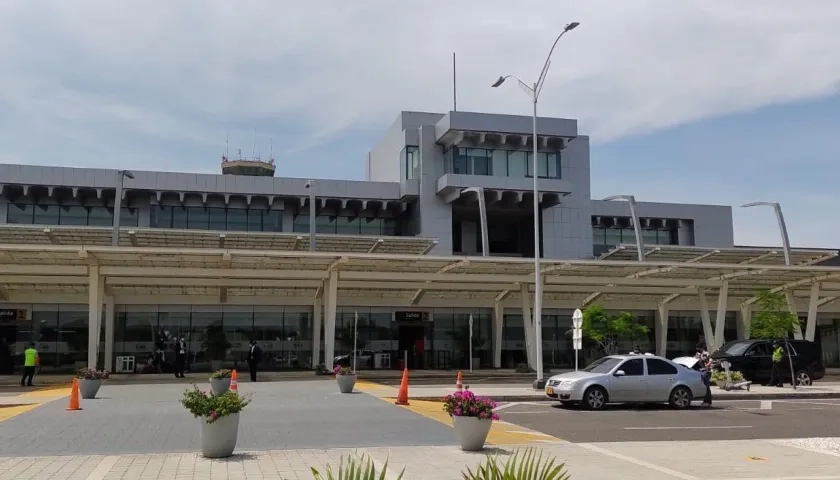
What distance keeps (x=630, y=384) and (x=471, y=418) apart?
399 inches

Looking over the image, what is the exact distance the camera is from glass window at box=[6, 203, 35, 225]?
5019cm

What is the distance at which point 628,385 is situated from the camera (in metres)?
21.2

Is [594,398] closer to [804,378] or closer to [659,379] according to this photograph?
[659,379]

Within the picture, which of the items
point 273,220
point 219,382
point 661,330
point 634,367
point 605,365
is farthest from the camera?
point 273,220

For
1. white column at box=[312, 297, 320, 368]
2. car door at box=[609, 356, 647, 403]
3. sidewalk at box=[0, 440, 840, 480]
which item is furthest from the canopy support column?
sidewalk at box=[0, 440, 840, 480]

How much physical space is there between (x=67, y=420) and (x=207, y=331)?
2524 cm

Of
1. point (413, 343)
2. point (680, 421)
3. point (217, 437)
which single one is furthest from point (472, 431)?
point (413, 343)

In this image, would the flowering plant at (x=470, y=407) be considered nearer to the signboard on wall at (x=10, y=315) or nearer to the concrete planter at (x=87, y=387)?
the concrete planter at (x=87, y=387)


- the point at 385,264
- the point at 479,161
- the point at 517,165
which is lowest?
the point at 385,264

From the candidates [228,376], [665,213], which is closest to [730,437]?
[228,376]

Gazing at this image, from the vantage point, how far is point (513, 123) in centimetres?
5259

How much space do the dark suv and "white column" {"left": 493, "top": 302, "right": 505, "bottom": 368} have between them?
15.0 meters

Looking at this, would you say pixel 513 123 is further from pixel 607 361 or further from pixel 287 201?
pixel 607 361

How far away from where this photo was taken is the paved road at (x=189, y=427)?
13141 millimetres
